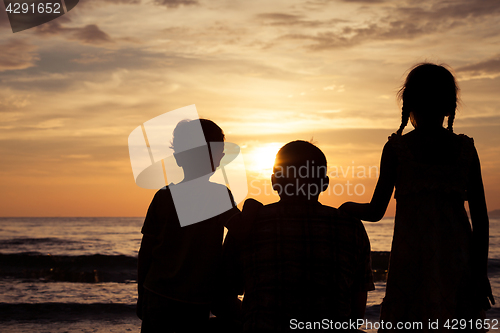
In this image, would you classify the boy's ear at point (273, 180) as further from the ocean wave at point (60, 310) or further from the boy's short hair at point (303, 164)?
the ocean wave at point (60, 310)

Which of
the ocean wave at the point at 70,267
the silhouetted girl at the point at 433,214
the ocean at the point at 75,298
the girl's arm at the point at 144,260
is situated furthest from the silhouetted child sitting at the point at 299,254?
the ocean wave at the point at 70,267

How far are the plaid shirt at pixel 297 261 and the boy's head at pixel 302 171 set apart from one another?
2.3 inches

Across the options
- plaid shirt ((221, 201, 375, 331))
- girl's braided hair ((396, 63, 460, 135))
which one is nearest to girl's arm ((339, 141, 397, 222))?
girl's braided hair ((396, 63, 460, 135))

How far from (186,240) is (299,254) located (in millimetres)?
925

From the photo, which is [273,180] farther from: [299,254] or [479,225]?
[479,225]

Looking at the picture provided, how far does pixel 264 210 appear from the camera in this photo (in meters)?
1.67

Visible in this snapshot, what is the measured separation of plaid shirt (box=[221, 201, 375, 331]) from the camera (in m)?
1.55

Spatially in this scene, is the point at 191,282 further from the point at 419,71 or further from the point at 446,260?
the point at 419,71

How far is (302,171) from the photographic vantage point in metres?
1.67

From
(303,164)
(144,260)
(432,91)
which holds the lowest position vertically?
(144,260)

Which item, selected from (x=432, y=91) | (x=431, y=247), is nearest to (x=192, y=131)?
(x=432, y=91)

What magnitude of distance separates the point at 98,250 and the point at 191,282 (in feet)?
74.8

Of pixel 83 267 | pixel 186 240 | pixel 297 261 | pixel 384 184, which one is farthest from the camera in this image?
pixel 83 267

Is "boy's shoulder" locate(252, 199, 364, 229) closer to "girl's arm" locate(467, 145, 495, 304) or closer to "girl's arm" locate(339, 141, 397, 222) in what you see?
"girl's arm" locate(339, 141, 397, 222)
